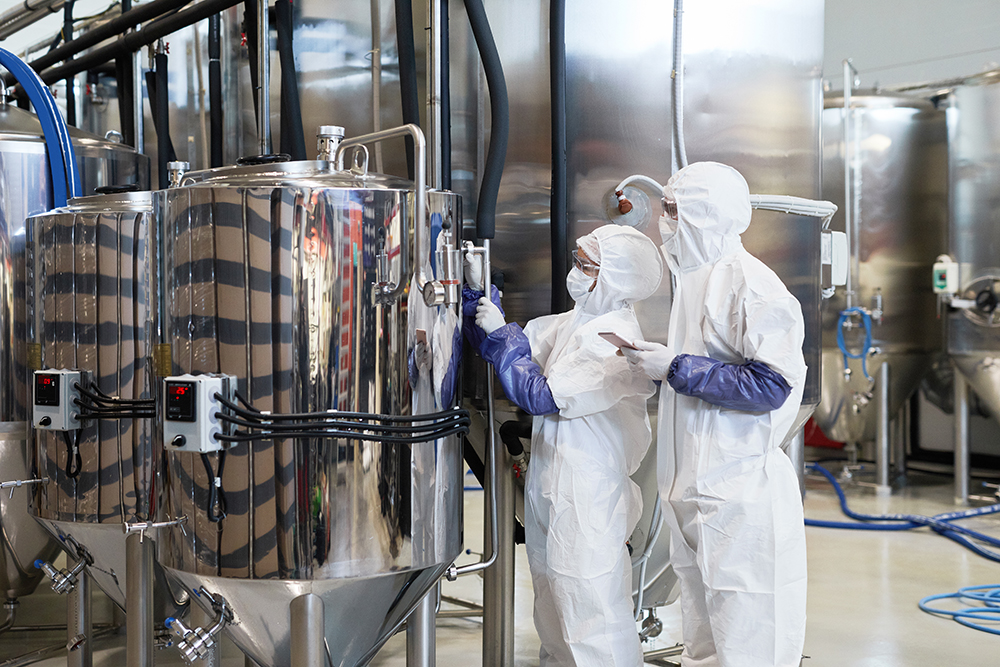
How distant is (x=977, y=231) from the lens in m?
5.08

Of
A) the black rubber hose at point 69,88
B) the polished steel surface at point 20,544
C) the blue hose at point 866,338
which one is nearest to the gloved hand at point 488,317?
the polished steel surface at point 20,544

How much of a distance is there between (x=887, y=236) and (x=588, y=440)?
12.9 feet

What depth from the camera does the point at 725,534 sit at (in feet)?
6.91

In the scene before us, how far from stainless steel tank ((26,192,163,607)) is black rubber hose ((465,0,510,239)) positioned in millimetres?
868

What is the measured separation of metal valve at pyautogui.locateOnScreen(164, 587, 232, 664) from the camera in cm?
187

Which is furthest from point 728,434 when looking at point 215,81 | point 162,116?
point 162,116

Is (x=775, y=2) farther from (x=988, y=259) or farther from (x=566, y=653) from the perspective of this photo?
(x=988, y=259)

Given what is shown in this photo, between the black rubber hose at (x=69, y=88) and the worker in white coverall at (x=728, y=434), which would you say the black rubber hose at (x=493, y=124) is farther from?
the black rubber hose at (x=69, y=88)

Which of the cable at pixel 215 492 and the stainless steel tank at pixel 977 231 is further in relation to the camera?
the stainless steel tank at pixel 977 231

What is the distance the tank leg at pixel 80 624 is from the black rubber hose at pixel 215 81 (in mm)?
1627

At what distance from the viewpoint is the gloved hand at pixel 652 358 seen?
7.01 ft

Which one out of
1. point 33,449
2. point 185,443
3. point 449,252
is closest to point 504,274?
point 449,252

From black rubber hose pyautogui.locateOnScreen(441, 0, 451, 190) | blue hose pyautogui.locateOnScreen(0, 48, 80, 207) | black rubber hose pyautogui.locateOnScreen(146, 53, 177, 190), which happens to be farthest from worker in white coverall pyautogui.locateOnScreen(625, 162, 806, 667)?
black rubber hose pyautogui.locateOnScreen(146, 53, 177, 190)

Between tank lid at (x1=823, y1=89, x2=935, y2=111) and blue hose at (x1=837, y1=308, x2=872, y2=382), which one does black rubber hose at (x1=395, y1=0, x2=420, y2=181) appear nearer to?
blue hose at (x1=837, y1=308, x2=872, y2=382)
